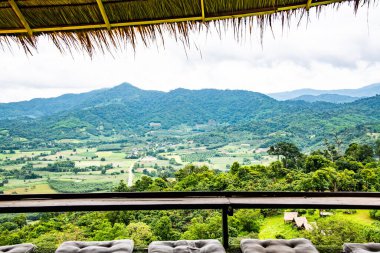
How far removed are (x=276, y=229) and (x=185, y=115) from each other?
9.30 meters

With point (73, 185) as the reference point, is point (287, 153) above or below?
above

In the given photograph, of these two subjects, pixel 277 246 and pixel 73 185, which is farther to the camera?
pixel 73 185

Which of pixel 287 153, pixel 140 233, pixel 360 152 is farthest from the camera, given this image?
pixel 287 153

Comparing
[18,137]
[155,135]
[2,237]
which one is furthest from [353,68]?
[2,237]

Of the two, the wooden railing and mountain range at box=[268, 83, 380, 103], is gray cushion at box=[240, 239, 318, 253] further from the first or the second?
mountain range at box=[268, 83, 380, 103]

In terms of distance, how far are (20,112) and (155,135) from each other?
535 centimetres

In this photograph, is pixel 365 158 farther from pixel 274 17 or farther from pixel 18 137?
pixel 18 137

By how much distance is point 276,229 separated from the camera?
5.70 meters

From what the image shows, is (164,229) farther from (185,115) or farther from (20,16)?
(185,115)

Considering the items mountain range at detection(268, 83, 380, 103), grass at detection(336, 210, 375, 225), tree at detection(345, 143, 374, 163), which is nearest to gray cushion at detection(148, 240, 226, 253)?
grass at detection(336, 210, 375, 225)

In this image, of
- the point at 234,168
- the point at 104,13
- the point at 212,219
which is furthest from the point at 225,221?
the point at 234,168

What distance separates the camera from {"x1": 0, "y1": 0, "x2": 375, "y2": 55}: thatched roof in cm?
196

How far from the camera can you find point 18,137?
11.2 m

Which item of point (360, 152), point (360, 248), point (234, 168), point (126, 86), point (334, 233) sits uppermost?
point (126, 86)
